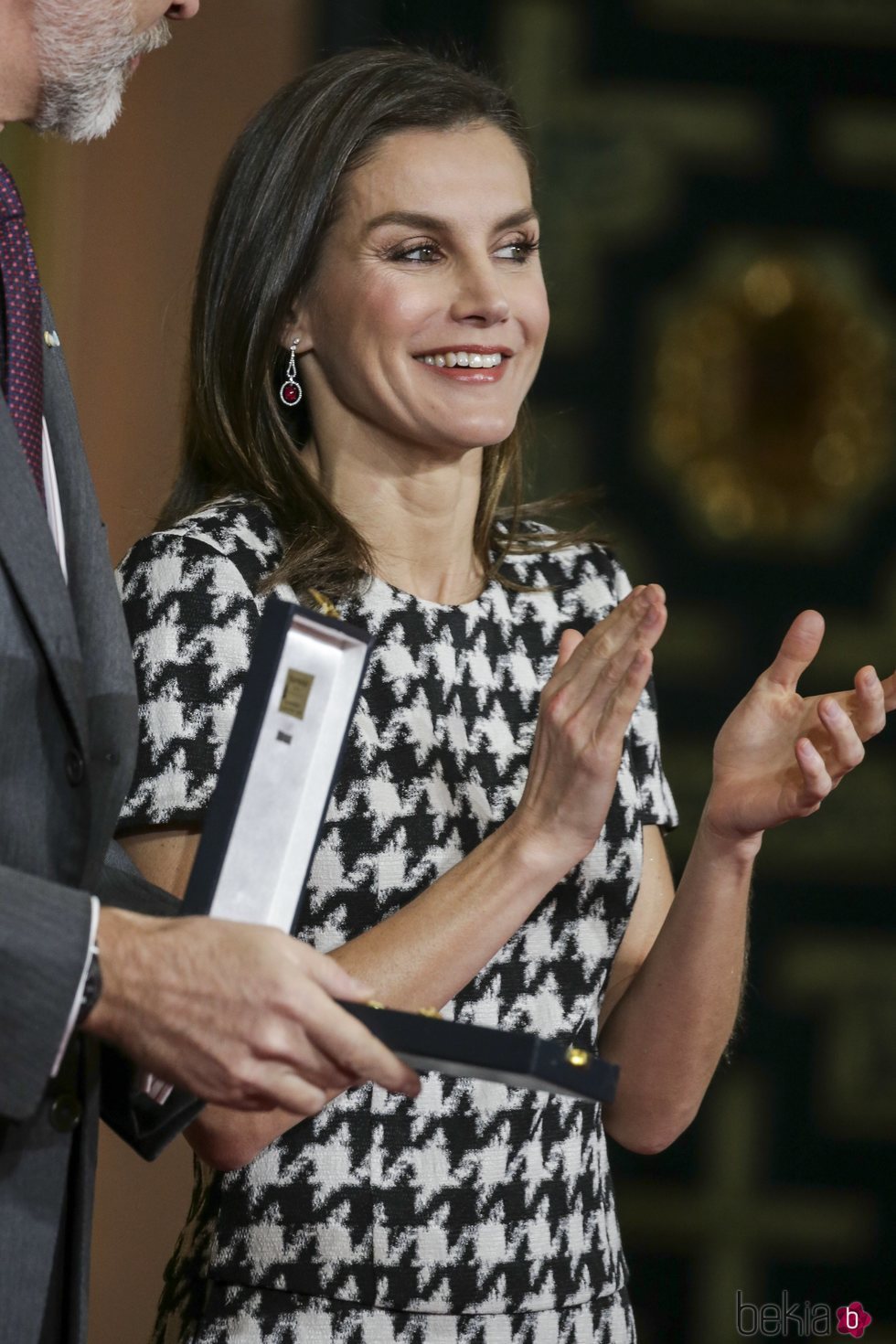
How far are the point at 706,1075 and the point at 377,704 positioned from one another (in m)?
0.54

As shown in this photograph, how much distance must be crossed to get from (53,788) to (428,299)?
2.61 feet

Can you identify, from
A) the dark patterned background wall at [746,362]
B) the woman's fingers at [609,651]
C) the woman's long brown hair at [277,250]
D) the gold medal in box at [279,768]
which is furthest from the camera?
the dark patterned background wall at [746,362]

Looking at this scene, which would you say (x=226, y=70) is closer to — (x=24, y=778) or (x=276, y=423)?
(x=276, y=423)

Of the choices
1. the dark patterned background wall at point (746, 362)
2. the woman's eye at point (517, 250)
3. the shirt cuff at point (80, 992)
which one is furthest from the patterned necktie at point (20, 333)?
the dark patterned background wall at point (746, 362)

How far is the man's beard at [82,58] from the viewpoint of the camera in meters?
1.31

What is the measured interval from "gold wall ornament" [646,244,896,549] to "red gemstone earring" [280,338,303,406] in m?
1.42

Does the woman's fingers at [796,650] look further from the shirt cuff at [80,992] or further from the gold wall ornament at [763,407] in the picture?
the gold wall ornament at [763,407]

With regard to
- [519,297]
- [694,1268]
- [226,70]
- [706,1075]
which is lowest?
[694,1268]

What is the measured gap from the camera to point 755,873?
3117 mm

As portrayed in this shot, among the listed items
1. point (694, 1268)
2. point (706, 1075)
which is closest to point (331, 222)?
point (706, 1075)

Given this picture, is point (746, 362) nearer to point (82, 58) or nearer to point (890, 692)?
point (890, 692)

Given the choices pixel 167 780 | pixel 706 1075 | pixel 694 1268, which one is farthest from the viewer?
pixel 694 1268

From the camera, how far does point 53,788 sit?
1.20m

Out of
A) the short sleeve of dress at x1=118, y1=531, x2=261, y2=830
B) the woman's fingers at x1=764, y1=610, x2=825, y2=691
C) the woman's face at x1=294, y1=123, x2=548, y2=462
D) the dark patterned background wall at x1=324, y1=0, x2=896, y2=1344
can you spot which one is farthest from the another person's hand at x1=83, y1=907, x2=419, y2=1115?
the dark patterned background wall at x1=324, y1=0, x2=896, y2=1344
